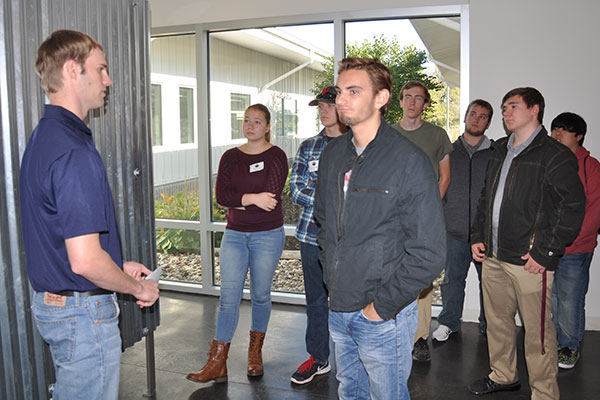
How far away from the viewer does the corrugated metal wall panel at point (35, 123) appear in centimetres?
212

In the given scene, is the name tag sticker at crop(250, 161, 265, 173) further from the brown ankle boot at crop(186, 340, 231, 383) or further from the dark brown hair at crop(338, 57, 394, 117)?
the dark brown hair at crop(338, 57, 394, 117)

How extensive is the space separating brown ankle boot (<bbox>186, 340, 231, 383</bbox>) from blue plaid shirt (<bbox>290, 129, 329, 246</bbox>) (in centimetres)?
97

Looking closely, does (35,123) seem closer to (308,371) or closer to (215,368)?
(215,368)

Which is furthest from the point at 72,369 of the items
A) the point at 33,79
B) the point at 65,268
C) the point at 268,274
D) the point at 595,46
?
the point at 595,46

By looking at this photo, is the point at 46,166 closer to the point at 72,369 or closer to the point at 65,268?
the point at 65,268

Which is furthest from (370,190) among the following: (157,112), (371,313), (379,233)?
(157,112)

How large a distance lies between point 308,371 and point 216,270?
Result: 101 inches

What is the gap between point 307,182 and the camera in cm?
344

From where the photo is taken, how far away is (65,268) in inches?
68.8

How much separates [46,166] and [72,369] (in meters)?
0.71

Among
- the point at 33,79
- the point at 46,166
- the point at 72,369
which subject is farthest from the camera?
the point at 33,79

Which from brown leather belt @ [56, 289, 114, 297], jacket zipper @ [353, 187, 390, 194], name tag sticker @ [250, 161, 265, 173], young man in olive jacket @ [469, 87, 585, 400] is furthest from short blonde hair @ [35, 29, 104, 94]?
young man in olive jacket @ [469, 87, 585, 400]

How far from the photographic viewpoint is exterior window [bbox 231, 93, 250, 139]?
5707 millimetres

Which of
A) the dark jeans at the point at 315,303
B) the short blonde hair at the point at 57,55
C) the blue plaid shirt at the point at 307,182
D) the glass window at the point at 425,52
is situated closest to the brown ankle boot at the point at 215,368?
the dark jeans at the point at 315,303
